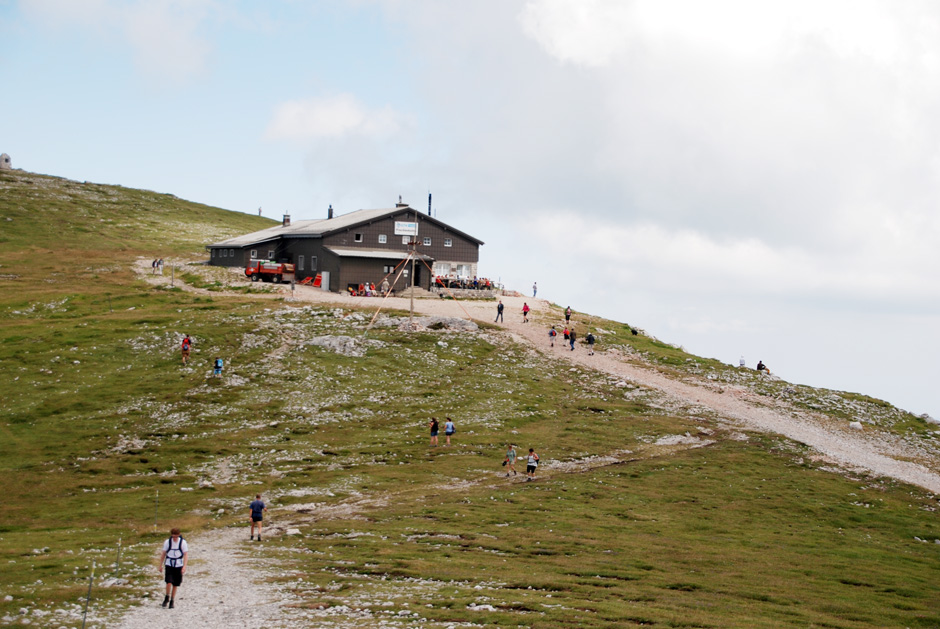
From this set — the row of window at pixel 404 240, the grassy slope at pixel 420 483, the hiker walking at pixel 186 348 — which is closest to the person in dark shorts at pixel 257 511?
the grassy slope at pixel 420 483

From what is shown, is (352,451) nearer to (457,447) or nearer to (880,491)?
(457,447)

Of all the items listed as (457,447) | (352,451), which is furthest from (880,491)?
(352,451)

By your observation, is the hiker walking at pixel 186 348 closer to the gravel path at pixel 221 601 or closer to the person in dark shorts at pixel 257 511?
the person in dark shorts at pixel 257 511

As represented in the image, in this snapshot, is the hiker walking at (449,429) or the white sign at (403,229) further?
the white sign at (403,229)

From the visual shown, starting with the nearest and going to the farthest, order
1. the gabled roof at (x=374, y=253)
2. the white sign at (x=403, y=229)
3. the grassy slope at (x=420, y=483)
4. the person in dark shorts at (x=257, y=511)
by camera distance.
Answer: the grassy slope at (x=420, y=483)
the person in dark shorts at (x=257, y=511)
the gabled roof at (x=374, y=253)
the white sign at (x=403, y=229)

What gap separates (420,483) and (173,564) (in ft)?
73.1

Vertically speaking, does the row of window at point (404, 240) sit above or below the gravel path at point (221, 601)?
above

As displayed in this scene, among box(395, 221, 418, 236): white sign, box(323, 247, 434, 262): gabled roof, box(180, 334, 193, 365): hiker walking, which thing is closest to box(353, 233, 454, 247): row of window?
box(395, 221, 418, 236): white sign

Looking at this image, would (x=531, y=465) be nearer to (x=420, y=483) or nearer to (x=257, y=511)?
(x=420, y=483)

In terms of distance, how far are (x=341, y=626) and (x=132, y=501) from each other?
24.5 meters

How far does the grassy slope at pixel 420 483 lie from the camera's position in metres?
26.3

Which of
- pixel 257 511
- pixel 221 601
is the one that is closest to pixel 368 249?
pixel 257 511

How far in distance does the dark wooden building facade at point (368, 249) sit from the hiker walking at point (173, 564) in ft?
227

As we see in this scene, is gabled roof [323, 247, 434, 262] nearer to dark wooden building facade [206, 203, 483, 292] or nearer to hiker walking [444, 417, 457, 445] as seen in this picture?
dark wooden building facade [206, 203, 483, 292]
